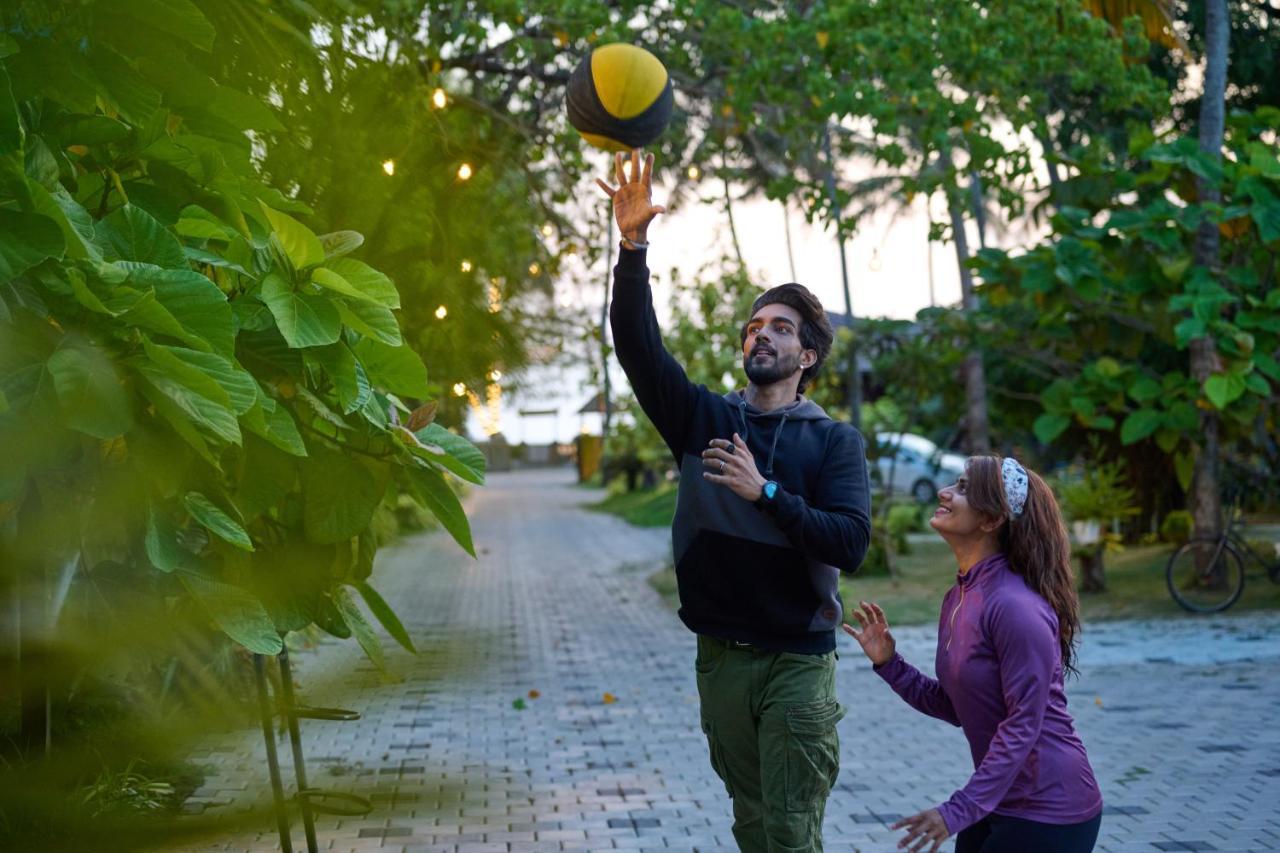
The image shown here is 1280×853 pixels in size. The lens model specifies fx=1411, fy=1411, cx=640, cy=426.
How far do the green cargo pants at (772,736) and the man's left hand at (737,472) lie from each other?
1.57 ft

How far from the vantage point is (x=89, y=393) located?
2.21 meters

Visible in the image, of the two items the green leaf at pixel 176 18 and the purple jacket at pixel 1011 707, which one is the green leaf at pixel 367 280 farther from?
the purple jacket at pixel 1011 707

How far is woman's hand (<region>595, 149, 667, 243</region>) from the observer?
3.48m

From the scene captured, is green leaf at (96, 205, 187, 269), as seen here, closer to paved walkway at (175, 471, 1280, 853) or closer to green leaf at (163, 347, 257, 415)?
green leaf at (163, 347, 257, 415)

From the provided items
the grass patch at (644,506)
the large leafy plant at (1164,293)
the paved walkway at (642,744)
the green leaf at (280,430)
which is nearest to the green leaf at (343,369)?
the green leaf at (280,430)

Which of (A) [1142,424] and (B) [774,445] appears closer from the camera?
(B) [774,445]

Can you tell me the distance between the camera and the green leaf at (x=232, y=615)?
271 centimetres

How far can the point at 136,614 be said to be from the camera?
2592mm

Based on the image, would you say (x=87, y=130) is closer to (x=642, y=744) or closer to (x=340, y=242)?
(x=340, y=242)

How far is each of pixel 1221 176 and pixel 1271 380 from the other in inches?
81.4

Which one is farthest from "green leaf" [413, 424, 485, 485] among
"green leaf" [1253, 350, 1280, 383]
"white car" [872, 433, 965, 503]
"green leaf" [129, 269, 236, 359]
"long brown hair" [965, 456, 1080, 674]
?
"white car" [872, 433, 965, 503]

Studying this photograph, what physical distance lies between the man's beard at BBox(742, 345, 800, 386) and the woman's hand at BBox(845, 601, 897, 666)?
615 mm

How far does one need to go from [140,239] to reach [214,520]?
0.56 m

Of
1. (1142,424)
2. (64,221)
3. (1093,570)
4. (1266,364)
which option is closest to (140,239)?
(64,221)
